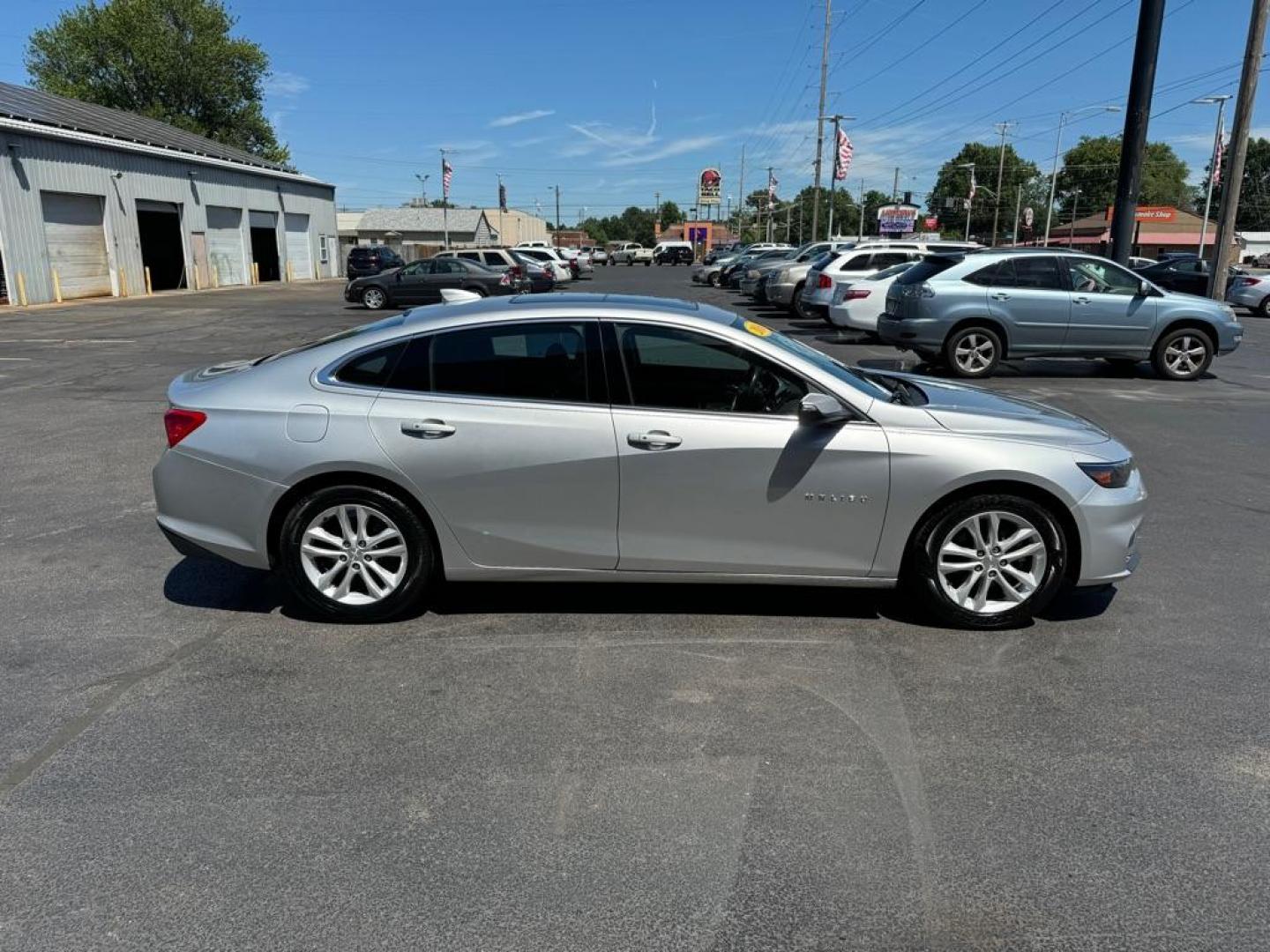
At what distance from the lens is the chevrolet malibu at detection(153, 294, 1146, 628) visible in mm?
4238

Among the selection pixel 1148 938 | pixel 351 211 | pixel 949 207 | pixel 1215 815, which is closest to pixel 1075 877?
pixel 1148 938

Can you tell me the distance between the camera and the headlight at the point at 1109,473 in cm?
431

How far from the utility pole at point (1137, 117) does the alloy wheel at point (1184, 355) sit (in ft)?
17.8

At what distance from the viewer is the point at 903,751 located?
3404mm

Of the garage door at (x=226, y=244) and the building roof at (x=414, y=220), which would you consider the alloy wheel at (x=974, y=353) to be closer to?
the garage door at (x=226, y=244)

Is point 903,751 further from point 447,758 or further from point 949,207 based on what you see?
point 949,207

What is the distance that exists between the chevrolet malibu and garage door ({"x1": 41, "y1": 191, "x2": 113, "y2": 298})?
29220 millimetres

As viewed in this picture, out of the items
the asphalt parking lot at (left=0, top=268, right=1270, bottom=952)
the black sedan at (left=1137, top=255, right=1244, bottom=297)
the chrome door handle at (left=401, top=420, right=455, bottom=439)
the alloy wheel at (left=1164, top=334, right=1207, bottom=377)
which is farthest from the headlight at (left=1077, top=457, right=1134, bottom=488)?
the black sedan at (left=1137, top=255, right=1244, bottom=297)

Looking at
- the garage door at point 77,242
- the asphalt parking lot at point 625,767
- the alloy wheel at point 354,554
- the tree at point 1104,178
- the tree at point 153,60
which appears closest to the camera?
the asphalt parking lot at point 625,767

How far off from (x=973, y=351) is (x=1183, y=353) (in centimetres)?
299

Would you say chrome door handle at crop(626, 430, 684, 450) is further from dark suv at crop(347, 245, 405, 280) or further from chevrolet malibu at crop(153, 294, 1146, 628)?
dark suv at crop(347, 245, 405, 280)

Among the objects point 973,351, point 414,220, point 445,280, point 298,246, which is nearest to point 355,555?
point 973,351

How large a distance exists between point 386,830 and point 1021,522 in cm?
308

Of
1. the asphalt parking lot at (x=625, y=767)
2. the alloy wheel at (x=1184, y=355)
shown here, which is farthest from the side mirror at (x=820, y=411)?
the alloy wheel at (x=1184, y=355)
